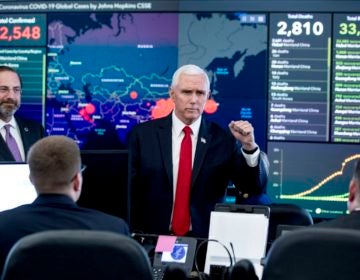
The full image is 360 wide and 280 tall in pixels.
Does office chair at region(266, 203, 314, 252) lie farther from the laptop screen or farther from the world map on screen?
the world map on screen

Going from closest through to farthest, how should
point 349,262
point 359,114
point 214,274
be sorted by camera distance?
point 349,262, point 214,274, point 359,114

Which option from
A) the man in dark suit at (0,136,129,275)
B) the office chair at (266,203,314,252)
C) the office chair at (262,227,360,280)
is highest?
the man in dark suit at (0,136,129,275)

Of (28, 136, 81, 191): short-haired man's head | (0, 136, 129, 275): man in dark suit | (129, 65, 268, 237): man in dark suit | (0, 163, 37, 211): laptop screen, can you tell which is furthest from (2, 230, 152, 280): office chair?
(129, 65, 268, 237): man in dark suit

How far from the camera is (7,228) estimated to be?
1.98 m

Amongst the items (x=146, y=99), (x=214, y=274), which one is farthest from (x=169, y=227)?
(x=146, y=99)

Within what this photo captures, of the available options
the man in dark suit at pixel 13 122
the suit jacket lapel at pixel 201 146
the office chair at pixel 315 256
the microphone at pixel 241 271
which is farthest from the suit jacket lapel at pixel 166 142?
the office chair at pixel 315 256

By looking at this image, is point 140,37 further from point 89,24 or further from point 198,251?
point 198,251

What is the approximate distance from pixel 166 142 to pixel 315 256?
5.11 ft

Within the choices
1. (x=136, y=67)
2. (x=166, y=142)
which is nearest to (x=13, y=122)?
(x=166, y=142)

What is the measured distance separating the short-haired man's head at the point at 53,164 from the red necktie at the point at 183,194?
1.14 metres

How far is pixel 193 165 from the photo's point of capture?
3.21 m

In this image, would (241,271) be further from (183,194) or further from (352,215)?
(183,194)

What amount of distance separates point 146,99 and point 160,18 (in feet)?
1.99

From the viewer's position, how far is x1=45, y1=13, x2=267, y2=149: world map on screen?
4.71m
